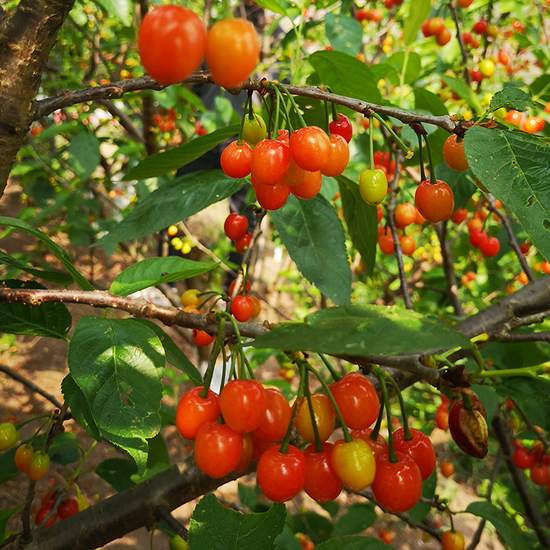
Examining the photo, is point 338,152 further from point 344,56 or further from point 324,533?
point 324,533

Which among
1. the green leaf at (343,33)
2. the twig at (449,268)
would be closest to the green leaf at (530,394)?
the twig at (449,268)

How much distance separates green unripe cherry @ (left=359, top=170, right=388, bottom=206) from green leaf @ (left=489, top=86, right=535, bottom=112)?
22 cm

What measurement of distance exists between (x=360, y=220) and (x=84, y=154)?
1.99m

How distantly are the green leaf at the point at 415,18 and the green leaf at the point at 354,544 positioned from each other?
1.88 m

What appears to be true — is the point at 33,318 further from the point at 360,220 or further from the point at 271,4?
the point at 271,4

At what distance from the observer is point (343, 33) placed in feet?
6.90

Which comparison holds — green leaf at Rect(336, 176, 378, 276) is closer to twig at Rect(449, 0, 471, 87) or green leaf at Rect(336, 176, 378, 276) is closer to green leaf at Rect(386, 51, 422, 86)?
green leaf at Rect(386, 51, 422, 86)

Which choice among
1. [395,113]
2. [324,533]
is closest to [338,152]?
[395,113]

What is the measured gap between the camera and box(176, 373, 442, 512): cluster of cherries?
72cm

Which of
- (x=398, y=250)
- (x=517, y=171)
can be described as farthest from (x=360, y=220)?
(x=517, y=171)

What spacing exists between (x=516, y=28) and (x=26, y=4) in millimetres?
4485

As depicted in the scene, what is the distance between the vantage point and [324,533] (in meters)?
2.02

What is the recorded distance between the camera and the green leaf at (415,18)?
5.67 feet

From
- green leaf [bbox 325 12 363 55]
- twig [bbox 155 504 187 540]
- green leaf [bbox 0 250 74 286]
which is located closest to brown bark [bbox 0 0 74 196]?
green leaf [bbox 0 250 74 286]
